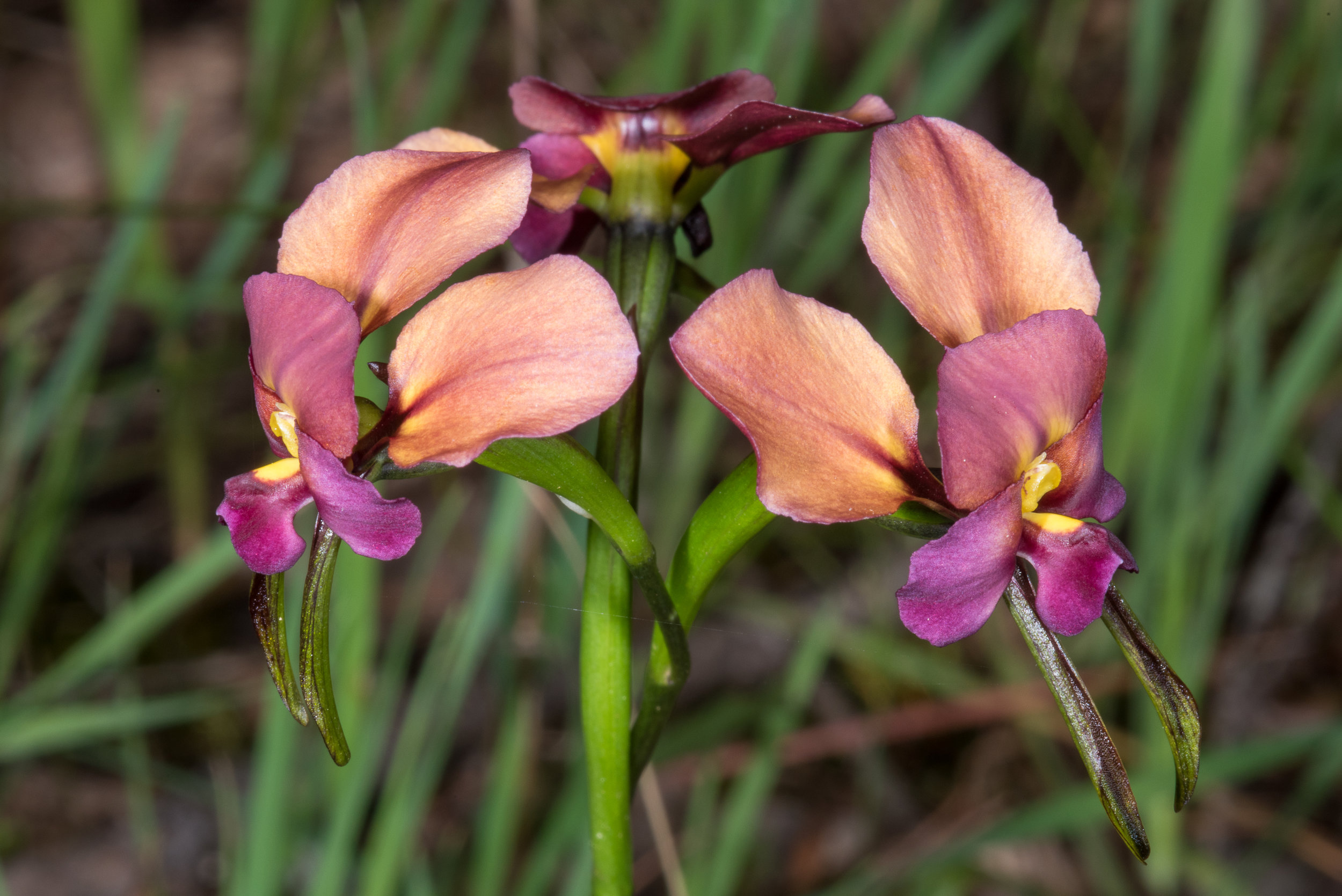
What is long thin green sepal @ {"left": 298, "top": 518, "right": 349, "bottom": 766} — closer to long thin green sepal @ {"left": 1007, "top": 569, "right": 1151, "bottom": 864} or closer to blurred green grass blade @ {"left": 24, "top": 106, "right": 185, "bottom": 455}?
long thin green sepal @ {"left": 1007, "top": 569, "right": 1151, "bottom": 864}

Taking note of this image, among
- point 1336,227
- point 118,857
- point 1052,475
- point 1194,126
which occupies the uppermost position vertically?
point 1052,475

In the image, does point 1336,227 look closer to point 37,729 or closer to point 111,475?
point 37,729

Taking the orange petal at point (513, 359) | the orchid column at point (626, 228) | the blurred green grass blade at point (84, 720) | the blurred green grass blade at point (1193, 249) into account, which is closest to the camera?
the orange petal at point (513, 359)

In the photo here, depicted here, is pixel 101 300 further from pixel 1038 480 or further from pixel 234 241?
pixel 1038 480

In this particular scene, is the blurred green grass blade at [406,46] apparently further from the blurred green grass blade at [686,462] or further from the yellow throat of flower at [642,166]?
the yellow throat of flower at [642,166]

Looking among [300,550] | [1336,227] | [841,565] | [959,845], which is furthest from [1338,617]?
[300,550]

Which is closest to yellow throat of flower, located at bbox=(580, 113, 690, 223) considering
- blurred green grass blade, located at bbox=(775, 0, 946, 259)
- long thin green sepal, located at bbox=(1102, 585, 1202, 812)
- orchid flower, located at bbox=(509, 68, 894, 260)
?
orchid flower, located at bbox=(509, 68, 894, 260)

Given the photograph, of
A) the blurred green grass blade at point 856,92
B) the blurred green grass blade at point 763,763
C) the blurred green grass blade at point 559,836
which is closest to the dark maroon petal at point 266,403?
the blurred green grass blade at point 559,836
